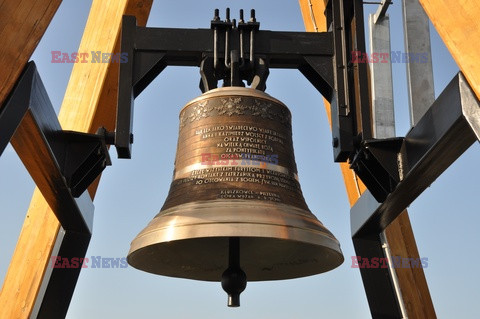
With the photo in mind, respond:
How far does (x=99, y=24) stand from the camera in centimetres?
452

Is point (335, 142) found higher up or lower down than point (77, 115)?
lower down

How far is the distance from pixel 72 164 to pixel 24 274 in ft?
3.09

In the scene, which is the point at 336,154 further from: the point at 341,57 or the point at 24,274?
the point at 24,274

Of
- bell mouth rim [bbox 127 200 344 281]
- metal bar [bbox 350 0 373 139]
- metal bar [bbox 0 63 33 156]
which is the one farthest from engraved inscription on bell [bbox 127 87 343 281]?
metal bar [bbox 0 63 33 156]

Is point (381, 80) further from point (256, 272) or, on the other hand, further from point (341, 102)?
point (256, 272)

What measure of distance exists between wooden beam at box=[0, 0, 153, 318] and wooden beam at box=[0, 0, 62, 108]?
58.1 inches

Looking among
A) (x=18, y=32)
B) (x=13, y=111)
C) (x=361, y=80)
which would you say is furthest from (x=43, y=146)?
(x=361, y=80)

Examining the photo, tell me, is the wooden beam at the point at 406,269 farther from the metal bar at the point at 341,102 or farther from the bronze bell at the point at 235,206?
the bronze bell at the point at 235,206

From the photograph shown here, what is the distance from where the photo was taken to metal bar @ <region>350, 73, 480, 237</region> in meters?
2.60

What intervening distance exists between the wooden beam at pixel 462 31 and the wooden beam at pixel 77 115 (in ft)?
7.86

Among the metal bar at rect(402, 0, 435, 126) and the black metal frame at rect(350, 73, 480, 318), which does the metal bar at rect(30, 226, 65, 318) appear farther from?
the metal bar at rect(402, 0, 435, 126)

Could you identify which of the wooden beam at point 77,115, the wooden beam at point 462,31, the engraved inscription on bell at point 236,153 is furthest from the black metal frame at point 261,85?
the wooden beam at point 462,31

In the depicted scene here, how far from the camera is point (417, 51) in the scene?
4789mm

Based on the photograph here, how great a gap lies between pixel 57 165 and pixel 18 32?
35.2 inches
